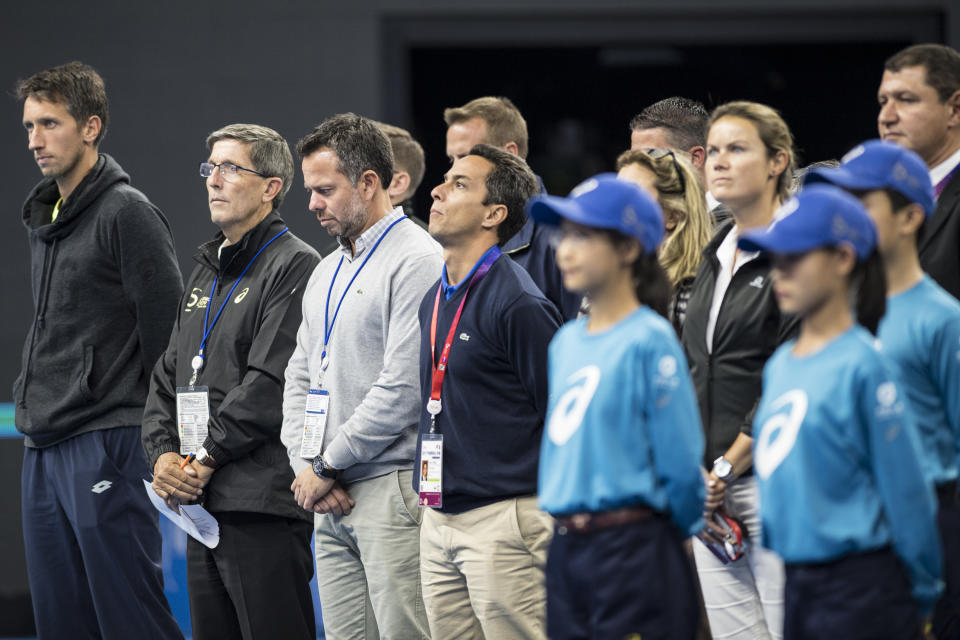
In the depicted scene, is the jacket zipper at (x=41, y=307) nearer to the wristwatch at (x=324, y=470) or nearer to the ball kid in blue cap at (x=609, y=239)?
the wristwatch at (x=324, y=470)

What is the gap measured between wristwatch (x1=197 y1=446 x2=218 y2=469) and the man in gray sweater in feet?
0.76

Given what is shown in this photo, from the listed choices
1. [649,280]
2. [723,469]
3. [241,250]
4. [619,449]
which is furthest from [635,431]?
[241,250]

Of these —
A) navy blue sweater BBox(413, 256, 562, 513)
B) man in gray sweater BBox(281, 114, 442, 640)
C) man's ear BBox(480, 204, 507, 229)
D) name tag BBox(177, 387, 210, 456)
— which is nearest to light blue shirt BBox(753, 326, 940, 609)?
navy blue sweater BBox(413, 256, 562, 513)

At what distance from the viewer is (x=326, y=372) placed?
317 cm

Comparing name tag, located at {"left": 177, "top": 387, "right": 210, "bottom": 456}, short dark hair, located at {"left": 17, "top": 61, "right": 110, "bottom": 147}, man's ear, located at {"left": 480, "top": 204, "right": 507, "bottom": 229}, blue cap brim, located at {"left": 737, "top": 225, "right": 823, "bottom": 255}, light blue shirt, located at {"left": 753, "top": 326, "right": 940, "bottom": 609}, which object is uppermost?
short dark hair, located at {"left": 17, "top": 61, "right": 110, "bottom": 147}

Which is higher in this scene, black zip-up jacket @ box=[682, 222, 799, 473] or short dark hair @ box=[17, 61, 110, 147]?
short dark hair @ box=[17, 61, 110, 147]

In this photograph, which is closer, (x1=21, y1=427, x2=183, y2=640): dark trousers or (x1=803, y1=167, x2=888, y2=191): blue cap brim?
(x1=803, y1=167, x2=888, y2=191): blue cap brim

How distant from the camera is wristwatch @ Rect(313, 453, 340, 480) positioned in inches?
120

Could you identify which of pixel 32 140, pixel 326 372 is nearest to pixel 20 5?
pixel 32 140

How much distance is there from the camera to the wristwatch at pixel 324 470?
10.0ft

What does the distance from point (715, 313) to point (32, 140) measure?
7.40 feet

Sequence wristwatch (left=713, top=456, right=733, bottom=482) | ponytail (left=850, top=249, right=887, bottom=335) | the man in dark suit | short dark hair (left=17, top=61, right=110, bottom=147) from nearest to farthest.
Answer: ponytail (left=850, top=249, right=887, bottom=335) < wristwatch (left=713, top=456, right=733, bottom=482) < the man in dark suit < short dark hair (left=17, top=61, right=110, bottom=147)

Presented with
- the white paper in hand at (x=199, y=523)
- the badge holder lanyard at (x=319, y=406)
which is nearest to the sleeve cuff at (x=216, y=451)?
the white paper in hand at (x=199, y=523)

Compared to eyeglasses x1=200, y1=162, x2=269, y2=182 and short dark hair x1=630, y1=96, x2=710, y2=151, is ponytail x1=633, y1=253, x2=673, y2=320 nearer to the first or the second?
short dark hair x1=630, y1=96, x2=710, y2=151
